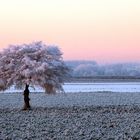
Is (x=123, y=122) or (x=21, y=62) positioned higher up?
(x=21, y=62)

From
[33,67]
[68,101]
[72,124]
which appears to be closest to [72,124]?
[72,124]

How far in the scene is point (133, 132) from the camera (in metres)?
19.9

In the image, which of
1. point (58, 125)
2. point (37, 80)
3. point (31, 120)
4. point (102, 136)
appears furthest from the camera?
Answer: point (37, 80)

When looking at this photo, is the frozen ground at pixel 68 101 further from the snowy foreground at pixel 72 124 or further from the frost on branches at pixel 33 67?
the snowy foreground at pixel 72 124

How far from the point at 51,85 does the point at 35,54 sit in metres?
1.97

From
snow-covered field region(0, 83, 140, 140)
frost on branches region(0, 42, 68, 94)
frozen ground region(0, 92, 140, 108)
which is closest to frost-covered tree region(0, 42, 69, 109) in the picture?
frost on branches region(0, 42, 68, 94)

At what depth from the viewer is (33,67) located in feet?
100

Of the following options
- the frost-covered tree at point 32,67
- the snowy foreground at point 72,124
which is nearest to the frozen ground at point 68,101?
the frost-covered tree at point 32,67

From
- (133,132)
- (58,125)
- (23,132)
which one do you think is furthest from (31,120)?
(133,132)

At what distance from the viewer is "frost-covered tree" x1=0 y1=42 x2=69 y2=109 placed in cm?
3041

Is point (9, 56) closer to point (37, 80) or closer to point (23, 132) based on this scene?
point (37, 80)

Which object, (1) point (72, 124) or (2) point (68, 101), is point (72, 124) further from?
(2) point (68, 101)

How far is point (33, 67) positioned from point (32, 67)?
65mm

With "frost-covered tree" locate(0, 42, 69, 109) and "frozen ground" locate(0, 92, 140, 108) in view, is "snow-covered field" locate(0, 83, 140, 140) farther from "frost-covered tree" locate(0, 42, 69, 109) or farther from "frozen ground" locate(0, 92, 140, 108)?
"frozen ground" locate(0, 92, 140, 108)
